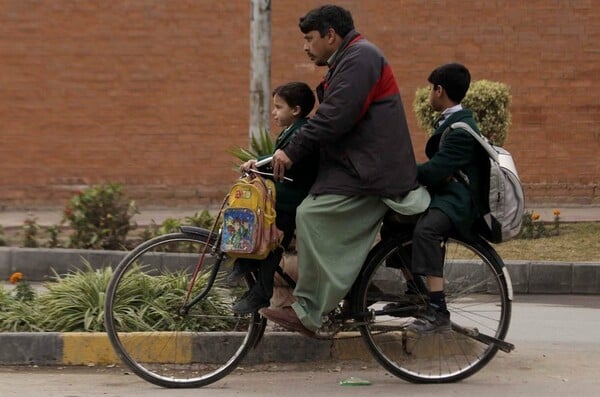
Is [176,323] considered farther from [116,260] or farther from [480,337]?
[116,260]

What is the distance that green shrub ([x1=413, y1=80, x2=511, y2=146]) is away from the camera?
43.0 ft

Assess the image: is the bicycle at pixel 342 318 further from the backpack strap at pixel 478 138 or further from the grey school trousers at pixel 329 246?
the backpack strap at pixel 478 138

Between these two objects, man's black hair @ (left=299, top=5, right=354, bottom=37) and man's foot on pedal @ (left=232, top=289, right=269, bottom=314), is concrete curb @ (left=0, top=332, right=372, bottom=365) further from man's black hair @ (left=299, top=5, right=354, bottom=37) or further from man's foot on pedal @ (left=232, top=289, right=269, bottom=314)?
man's black hair @ (left=299, top=5, right=354, bottom=37)

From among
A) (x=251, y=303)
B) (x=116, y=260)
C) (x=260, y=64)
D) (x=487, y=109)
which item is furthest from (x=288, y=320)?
(x=487, y=109)

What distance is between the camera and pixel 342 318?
6.31m

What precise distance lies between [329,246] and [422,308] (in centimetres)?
62

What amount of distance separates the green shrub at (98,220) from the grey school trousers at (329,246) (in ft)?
16.3

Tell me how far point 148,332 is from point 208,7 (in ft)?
30.7

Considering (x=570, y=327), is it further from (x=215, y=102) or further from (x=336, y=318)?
(x=215, y=102)

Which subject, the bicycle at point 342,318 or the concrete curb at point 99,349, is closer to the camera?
the bicycle at point 342,318

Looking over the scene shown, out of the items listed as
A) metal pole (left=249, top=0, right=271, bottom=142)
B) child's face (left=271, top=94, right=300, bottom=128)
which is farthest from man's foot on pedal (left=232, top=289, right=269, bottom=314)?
metal pole (left=249, top=0, right=271, bottom=142)

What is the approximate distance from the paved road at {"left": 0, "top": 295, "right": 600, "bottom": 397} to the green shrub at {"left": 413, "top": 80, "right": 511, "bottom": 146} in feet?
18.8

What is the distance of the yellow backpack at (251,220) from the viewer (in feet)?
19.8

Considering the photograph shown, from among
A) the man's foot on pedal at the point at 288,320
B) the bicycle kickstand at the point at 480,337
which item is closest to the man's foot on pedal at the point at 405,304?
the bicycle kickstand at the point at 480,337
